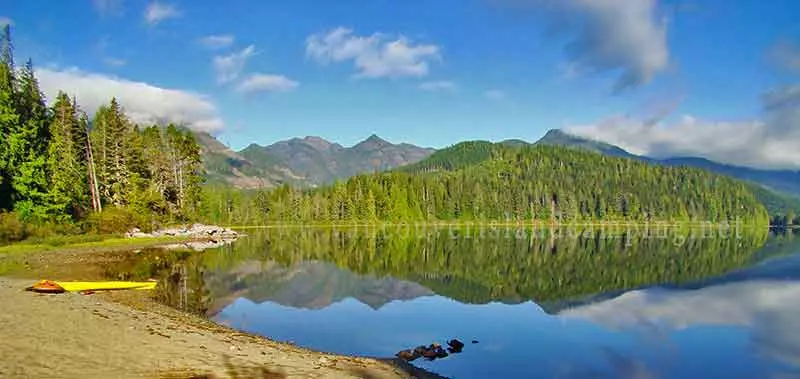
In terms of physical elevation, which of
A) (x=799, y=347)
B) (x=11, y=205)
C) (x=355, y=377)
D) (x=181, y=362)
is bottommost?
(x=799, y=347)

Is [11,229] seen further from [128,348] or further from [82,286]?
[128,348]

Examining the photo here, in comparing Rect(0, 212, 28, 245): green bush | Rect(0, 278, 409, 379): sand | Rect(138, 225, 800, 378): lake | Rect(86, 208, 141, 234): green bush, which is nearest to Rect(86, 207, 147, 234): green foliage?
Rect(86, 208, 141, 234): green bush

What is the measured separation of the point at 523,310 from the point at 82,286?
30372mm

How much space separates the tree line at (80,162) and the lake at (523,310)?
60.6 feet

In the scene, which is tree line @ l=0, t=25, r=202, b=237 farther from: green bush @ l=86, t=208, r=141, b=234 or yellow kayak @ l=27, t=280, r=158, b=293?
yellow kayak @ l=27, t=280, r=158, b=293

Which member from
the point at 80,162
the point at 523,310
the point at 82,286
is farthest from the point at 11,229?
the point at 523,310

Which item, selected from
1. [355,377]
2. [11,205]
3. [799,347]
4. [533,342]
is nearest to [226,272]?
[11,205]

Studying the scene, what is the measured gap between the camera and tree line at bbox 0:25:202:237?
198ft

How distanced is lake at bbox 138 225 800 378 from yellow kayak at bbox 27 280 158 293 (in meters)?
1.81

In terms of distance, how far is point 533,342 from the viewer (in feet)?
102

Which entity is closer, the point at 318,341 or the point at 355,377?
the point at 355,377

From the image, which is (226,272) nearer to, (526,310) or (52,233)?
(52,233)

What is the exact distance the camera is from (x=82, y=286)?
31.5 m

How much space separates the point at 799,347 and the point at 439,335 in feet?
67.9
